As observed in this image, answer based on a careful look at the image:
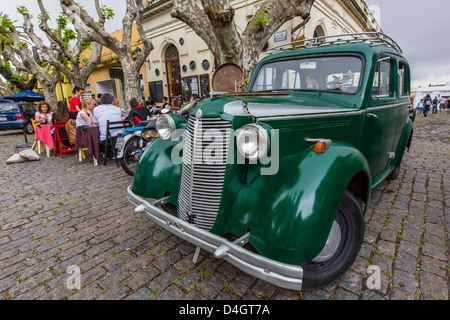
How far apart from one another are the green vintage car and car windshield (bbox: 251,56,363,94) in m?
0.01

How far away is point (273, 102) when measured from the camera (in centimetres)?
224

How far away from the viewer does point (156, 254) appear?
2.55 meters

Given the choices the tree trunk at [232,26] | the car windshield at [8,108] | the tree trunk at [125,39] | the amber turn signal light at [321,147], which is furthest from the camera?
the car windshield at [8,108]

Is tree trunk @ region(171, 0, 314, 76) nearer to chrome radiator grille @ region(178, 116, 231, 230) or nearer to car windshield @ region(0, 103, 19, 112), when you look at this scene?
chrome radiator grille @ region(178, 116, 231, 230)

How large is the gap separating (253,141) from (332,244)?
1080mm

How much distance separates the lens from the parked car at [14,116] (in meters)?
13.7

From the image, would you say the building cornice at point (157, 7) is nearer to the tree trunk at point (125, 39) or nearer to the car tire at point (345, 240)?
the tree trunk at point (125, 39)

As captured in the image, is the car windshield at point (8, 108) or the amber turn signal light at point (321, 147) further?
the car windshield at point (8, 108)

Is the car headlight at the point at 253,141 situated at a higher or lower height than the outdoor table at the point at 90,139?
higher

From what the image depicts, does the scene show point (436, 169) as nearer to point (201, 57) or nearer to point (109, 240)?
point (109, 240)

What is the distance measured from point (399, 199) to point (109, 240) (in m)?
3.91

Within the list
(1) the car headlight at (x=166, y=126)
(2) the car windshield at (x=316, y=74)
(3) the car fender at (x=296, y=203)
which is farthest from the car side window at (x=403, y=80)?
(1) the car headlight at (x=166, y=126)

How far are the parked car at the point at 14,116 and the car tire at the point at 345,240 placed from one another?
16432 millimetres

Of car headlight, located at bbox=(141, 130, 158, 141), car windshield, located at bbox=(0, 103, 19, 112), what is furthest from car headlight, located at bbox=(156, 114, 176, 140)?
car windshield, located at bbox=(0, 103, 19, 112)
